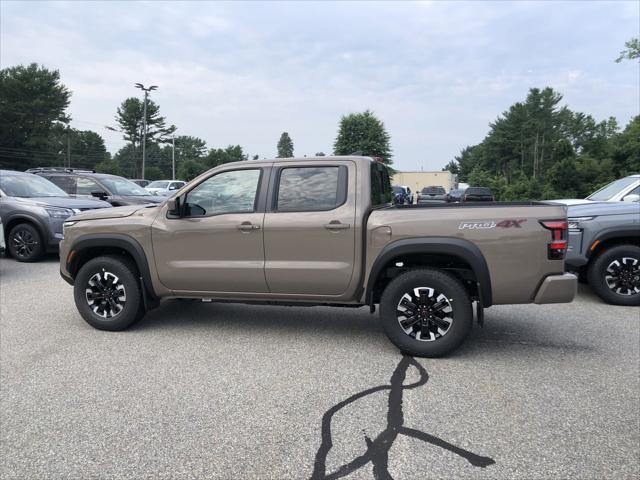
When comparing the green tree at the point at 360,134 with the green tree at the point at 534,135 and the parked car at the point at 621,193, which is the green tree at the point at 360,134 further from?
the parked car at the point at 621,193

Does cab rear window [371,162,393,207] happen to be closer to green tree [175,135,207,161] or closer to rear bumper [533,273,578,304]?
rear bumper [533,273,578,304]

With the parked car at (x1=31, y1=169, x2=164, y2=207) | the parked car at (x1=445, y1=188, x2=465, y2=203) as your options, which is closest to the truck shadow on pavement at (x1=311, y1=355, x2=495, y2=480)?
the parked car at (x1=31, y1=169, x2=164, y2=207)

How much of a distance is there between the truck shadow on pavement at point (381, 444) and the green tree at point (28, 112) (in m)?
66.0

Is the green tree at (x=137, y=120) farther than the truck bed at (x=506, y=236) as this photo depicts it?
Yes

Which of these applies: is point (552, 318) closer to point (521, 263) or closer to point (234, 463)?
point (521, 263)

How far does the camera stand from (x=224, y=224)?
16.3 feet

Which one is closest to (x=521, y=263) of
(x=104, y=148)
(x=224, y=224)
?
(x=224, y=224)

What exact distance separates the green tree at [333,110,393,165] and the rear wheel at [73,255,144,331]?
178 ft

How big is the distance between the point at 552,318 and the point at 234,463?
4.65m

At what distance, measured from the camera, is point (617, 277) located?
6672 mm

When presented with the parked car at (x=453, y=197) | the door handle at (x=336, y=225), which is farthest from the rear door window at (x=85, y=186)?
the parked car at (x=453, y=197)

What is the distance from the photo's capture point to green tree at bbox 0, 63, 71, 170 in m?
58.0

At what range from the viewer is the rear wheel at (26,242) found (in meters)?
9.71

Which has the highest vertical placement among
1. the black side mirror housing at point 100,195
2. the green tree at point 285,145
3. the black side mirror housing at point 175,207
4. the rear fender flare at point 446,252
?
the green tree at point 285,145
